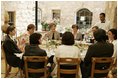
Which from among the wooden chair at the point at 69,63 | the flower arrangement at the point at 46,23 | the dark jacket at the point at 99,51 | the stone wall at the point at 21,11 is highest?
the stone wall at the point at 21,11

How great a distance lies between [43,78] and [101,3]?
8621 millimetres

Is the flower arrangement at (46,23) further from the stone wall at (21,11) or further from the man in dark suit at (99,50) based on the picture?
the man in dark suit at (99,50)

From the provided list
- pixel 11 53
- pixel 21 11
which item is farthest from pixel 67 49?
pixel 21 11

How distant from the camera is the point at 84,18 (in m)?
11.3

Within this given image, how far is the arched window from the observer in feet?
36.6

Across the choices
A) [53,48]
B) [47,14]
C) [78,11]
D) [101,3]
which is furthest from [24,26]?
[53,48]

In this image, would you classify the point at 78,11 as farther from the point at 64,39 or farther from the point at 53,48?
the point at 64,39

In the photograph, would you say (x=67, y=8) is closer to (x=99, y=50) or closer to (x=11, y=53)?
(x=11, y=53)

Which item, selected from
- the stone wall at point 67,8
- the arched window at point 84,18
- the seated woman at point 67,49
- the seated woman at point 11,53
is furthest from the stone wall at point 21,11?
the seated woman at point 67,49

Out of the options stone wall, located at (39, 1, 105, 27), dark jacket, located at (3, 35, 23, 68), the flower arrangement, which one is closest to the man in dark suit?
dark jacket, located at (3, 35, 23, 68)

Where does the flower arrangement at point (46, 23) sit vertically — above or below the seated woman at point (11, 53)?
above

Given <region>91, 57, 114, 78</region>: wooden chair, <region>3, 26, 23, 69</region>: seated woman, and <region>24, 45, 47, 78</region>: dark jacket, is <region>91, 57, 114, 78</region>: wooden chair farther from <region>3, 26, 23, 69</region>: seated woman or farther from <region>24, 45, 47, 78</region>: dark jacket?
<region>3, 26, 23, 69</region>: seated woman

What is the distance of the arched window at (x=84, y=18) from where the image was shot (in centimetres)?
1116

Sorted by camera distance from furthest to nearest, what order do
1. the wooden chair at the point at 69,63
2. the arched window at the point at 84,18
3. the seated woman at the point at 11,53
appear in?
the arched window at the point at 84,18, the seated woman at the point at 11,53, the wooden chair at the point at 69,63
